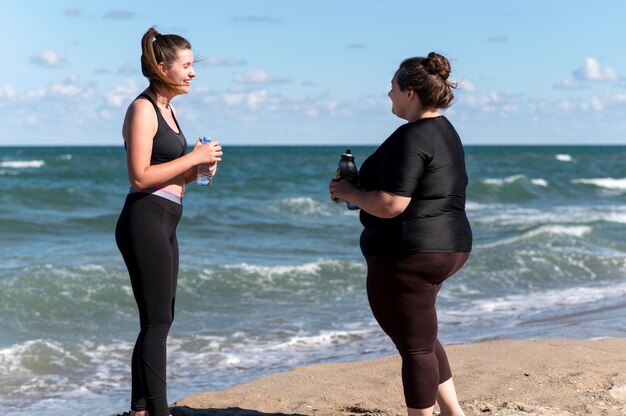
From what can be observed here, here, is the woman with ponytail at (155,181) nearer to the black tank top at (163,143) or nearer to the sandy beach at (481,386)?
the black tank top at (163,143)

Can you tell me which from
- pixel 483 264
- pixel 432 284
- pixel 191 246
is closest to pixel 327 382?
pixel 432 284

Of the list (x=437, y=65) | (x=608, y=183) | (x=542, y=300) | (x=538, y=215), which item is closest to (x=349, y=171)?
(x=437, y=65)

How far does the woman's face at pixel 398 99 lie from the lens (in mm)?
3703

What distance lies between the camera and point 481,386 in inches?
207

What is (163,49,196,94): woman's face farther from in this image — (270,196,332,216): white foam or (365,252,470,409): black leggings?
(270,196,332,216): white foam

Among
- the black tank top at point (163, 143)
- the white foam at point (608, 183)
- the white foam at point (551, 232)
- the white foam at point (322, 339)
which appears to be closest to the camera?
the black tank top at point (163, 143)

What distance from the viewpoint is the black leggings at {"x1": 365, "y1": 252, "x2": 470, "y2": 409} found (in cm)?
368

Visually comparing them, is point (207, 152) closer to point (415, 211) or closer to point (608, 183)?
point (415, 211)

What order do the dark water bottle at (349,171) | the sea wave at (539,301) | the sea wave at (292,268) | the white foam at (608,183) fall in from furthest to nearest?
the white foam at (608,183) < the sea wave at (292,268) < the sea wave at (539,301) < the dark water bottle at (349,171)

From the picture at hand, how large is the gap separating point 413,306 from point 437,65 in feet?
3.25

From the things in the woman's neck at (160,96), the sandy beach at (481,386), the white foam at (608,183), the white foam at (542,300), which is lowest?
the white foam at (542,300)

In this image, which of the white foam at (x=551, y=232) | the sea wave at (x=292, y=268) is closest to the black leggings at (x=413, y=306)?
the sea wave at (x=292, y=268)

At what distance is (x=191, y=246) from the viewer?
14547 mm

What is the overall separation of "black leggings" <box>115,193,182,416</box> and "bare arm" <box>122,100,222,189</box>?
12 cm
